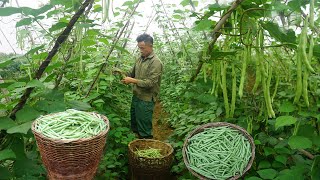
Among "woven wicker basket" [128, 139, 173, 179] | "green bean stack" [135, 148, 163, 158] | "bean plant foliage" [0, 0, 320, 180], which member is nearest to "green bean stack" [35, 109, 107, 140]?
"bean plant foliage" [0, 0, 320, 180]

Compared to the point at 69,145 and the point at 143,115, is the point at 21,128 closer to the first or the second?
the point at 69,145

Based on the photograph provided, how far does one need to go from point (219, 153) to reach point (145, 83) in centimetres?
190

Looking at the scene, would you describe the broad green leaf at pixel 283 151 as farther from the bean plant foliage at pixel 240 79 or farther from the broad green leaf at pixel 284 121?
the broad green leaf at pixel 284 121

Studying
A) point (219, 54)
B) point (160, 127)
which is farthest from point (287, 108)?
point (160, 127)

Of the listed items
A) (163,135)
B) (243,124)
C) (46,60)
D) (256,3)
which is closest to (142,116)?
(163,135)

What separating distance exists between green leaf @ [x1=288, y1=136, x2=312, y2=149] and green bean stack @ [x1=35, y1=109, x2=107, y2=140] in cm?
108

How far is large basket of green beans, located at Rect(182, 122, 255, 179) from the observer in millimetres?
2092

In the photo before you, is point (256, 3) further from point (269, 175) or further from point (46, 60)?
point (46, 60)

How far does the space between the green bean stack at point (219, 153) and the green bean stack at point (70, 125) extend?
31.2 inches

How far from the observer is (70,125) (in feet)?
5.47

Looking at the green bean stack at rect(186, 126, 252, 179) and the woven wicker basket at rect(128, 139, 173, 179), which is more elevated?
the green bean stack at rect(186, 126, 252, 179)

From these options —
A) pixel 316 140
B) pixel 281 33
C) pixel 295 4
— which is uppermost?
pixel 295 4

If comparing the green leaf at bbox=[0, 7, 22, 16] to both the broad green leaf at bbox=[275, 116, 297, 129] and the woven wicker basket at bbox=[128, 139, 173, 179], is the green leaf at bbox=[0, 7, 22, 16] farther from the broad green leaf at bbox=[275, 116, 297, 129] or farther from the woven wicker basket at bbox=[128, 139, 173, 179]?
the woven wicker basket at bbox=[128, 139, 173, 179]

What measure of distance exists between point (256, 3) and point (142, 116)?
8.21 feet
